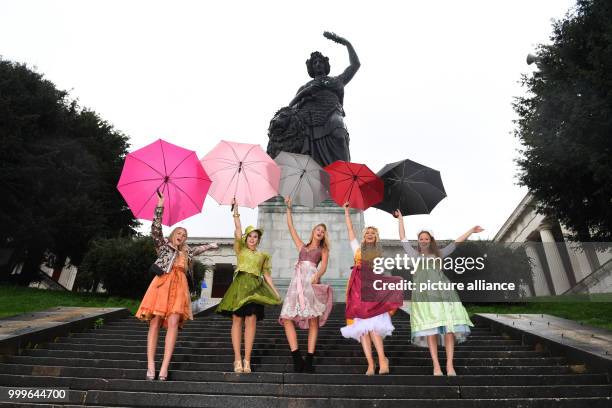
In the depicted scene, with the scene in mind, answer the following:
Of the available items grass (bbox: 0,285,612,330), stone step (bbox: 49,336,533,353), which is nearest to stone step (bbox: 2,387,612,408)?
stone step (bbox: 49,336,533,353)

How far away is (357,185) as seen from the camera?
23.8 ft

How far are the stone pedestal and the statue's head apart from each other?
570 cm

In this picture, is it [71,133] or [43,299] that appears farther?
[71,133]

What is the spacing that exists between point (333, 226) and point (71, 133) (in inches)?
694

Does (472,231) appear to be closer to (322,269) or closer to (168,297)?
(322,269)

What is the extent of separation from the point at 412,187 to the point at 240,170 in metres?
2.86

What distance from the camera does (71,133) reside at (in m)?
24.0

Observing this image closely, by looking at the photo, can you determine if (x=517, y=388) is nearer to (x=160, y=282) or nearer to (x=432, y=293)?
(x=432, y=293)

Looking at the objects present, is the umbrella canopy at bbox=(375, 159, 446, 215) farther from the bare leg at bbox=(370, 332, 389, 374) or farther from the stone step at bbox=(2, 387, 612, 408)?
the stone step at bbox=(2, 387, 612, 408)

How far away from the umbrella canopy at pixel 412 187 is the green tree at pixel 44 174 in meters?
17.9

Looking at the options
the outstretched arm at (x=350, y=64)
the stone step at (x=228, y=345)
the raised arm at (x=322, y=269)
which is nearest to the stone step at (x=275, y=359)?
the stone step at (x=228, y=345)

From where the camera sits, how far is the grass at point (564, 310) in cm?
1119

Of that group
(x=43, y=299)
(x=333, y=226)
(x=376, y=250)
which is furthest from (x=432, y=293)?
(x=43, y=299)

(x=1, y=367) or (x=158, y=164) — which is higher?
(x=158, y=164)
